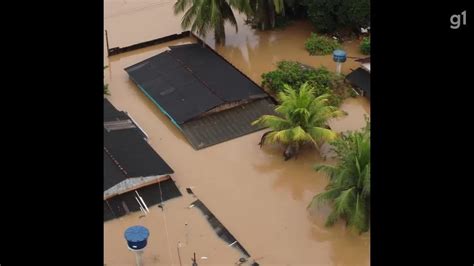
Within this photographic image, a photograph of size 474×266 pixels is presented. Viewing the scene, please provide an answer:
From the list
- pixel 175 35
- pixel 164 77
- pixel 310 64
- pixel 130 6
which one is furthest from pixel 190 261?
pixel 130 6

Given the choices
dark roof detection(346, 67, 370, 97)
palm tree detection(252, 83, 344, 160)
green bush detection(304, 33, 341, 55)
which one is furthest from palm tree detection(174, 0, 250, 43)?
palm tree detection(252, 83, 344, 160)

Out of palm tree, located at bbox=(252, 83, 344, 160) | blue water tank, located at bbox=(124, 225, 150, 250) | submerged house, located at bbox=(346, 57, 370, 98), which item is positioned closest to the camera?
blue water tank, located at bbox=(124, 225, 150, 250)

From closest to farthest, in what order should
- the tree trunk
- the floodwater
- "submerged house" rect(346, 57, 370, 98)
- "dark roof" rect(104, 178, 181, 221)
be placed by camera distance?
1. the floodwater
2. "dark roof" rect(104, 178, 181, 221)
3. the tree trunk
4. "submerged house" rect(346, 57, 370, 98)

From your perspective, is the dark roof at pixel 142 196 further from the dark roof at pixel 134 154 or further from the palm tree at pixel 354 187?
the palm tree at pixel 354 187

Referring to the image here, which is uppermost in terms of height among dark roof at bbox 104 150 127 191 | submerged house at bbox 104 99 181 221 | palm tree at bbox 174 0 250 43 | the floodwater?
palm tree at bbox 174 0 250 43

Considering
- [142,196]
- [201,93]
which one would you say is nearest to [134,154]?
[142,196]

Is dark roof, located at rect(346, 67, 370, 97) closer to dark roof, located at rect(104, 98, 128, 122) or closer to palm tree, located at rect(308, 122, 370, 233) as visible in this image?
palm tree, located at rect(308, 122, 370, 233)
